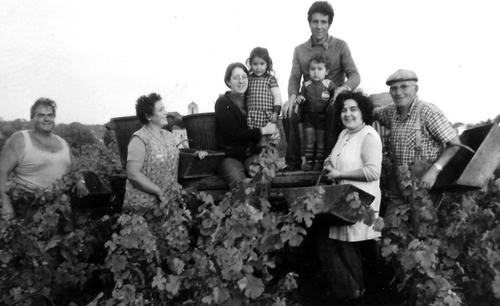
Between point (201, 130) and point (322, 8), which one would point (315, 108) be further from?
point (201, 130)

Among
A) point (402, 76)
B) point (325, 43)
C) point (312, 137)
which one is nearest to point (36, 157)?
point (312, 137)

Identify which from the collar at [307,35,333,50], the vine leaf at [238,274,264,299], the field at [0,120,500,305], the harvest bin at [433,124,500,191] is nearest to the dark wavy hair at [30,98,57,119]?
the field at [0,120,500,305]

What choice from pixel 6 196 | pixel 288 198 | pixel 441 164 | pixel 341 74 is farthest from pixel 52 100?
pixel 441 164

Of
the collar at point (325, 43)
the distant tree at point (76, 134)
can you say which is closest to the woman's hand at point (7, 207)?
the collar at point (325, 43)

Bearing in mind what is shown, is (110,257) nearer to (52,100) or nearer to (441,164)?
(52,100)

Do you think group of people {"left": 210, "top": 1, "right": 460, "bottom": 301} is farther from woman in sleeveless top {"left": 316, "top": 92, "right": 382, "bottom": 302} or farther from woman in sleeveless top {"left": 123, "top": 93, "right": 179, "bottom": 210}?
woman in sleeveless top {"left": 123, "top": 93, "right": 179, "bottom": 210}

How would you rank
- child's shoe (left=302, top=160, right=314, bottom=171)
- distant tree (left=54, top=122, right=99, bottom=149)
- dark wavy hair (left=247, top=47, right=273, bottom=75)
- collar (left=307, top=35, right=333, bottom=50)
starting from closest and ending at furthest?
child's shoe (left=302, top=160, right=314, bottom=171), dark wavy hair (left=247, top=47, right=273, bottom=75), collar (left=307, top=35, right=333, bottom=50), distant tree (left=54, top=122, right=99, bottom=149)

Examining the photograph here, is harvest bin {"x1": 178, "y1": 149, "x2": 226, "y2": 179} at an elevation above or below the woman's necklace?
below

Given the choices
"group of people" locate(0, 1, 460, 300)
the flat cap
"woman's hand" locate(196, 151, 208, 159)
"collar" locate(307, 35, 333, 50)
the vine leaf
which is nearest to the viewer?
the vine leaf

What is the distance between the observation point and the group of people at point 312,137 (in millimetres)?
3885

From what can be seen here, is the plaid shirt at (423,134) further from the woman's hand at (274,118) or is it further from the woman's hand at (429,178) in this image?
the woman's hand at (274,118)

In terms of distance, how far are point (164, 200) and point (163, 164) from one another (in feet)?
2.95

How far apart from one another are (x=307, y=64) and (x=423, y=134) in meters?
1.43

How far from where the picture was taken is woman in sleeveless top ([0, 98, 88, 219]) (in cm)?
463
